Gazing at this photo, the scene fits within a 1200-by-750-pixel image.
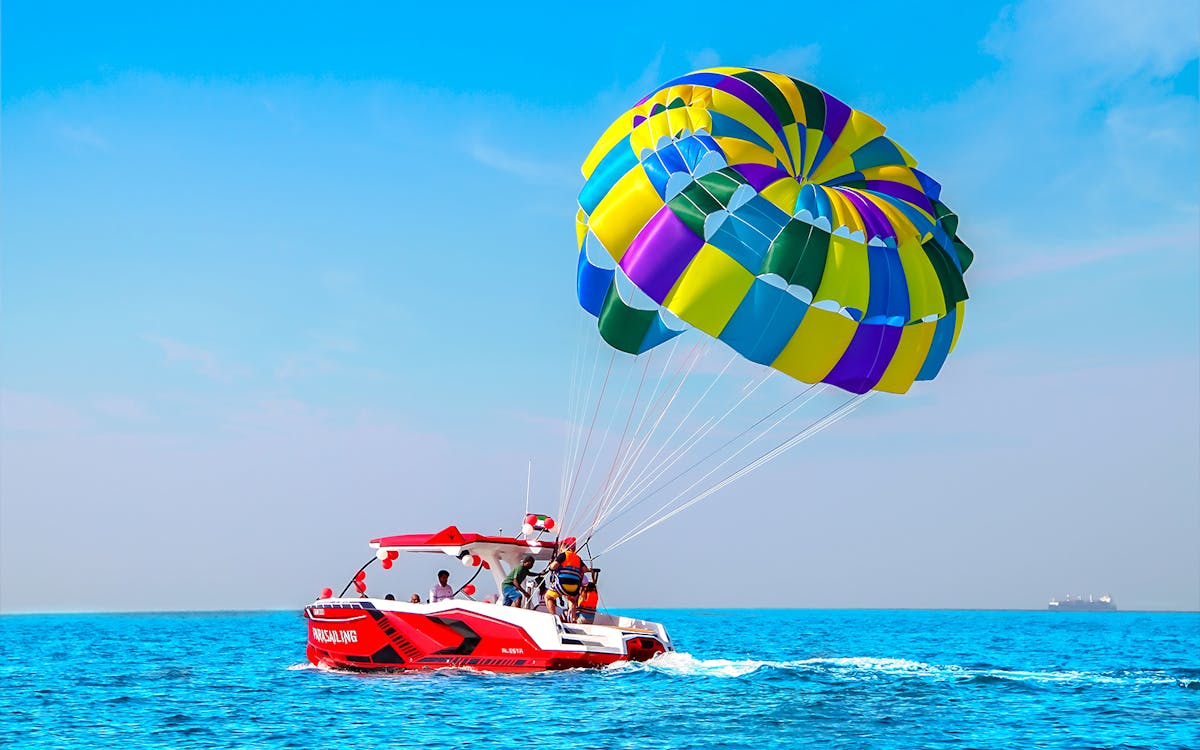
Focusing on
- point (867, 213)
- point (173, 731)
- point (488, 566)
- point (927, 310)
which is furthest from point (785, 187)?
point (173, 731)

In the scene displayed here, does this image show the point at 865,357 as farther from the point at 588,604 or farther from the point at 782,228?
the point at 588,604

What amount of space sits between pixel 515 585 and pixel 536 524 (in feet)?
3.45

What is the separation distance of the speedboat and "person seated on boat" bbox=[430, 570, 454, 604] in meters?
0.25

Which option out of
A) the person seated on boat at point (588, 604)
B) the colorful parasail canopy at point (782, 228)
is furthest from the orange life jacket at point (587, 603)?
the colorful parasail canopy at point (782, 228)

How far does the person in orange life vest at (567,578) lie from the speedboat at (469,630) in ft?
1.21

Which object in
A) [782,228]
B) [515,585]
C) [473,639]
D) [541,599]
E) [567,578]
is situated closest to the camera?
[782,228]

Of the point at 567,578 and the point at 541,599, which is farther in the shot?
the point at 541,599

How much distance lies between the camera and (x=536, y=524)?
18375mm

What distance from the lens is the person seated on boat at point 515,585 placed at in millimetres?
18031

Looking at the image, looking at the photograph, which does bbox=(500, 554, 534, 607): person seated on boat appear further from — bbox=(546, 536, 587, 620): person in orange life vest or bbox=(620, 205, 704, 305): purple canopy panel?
bbox=(620, 205, 704, 305): purple canopy panel

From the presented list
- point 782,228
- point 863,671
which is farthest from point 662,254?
point 863,671

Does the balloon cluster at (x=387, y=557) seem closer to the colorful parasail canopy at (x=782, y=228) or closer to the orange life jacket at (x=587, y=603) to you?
the orange life jacket at (x=587, y=603)

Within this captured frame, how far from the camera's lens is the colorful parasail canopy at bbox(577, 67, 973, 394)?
45.5 ft

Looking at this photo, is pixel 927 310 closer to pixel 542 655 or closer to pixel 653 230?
pixel 653 230
